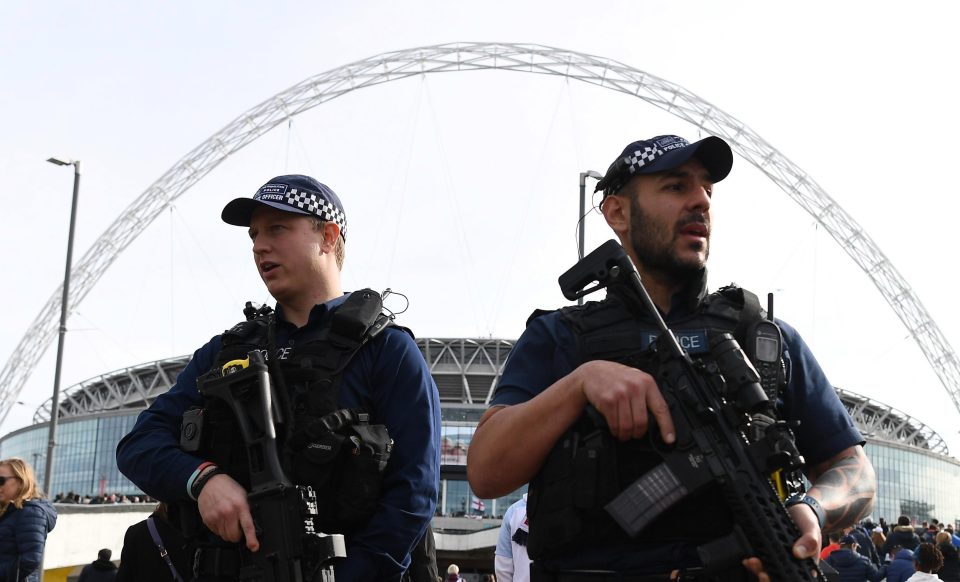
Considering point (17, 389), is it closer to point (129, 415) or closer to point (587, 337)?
point (129, 415)

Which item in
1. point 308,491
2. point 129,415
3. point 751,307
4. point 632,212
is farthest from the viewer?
point 129,415

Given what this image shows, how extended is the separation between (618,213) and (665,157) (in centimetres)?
29

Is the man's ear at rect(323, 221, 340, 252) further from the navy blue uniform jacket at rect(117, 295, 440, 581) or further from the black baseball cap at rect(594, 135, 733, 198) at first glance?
the black baseball cap at rect(594, 135, 733, 198)

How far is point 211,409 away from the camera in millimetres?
4012

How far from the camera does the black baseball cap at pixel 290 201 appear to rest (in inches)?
171

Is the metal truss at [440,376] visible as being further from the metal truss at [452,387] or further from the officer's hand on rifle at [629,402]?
the officer's hand on rifle at [629,402]

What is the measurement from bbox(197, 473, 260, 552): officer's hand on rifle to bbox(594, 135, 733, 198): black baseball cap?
1758 millimetres

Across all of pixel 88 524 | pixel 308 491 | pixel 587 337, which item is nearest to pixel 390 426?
pixel 308 491

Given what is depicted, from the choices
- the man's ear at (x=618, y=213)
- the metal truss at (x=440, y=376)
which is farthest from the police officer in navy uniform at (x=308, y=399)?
the metal truss at (x=440, y=376)

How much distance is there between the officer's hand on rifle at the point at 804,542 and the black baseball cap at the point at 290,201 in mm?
2539

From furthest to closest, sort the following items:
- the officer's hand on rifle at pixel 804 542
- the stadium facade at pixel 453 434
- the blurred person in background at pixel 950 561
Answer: the stadium facade at pixel 453 434 < the blurred person in background at pixel 950 561 < the officer's hand on rifle at pixel 804 542

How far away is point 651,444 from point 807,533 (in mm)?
479

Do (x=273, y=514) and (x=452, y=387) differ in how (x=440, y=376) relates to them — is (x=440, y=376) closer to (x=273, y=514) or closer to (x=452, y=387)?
(x=452, y=387)


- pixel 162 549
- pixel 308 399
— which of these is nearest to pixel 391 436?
pixel 308 399
